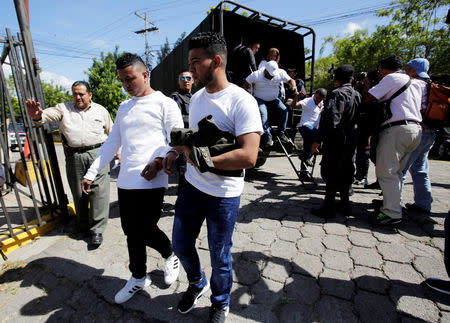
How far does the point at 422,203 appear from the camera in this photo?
3.41 meters

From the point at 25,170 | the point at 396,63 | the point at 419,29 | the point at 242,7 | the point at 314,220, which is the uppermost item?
the point at 419,29

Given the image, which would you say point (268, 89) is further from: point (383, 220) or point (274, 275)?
point (274, 275)

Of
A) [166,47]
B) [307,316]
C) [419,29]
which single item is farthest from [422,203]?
[166,47]

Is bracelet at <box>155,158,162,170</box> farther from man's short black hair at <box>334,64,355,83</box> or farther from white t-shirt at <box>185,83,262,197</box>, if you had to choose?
man's short black hair at <box>334,64,355,83</box>

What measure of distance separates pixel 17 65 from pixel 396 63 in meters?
4.66

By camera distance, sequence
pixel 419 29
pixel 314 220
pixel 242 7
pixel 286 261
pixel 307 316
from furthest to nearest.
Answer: pixel 419 29, pixel 242 7, pixel 314 220, pixel 286 261, pixel 307 316

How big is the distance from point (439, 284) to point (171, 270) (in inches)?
91.3

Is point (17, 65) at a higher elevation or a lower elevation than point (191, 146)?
higher

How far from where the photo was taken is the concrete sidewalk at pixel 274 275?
186 cm

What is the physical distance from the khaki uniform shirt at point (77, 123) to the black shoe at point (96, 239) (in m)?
1.14

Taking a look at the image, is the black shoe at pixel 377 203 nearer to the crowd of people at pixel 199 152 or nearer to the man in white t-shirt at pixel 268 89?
the crowd of people at pixel 199 152

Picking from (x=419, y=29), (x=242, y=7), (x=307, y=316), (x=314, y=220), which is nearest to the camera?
(x=307, y=316)

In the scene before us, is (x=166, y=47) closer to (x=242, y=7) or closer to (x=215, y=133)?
(x=242, y=7)

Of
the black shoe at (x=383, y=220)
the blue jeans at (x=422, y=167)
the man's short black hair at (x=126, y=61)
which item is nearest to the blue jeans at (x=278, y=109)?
the blue jeans at (x=422, y=167)
